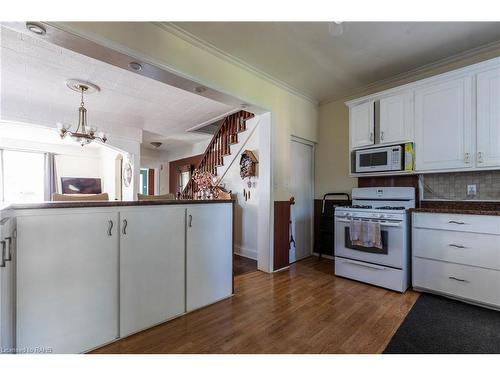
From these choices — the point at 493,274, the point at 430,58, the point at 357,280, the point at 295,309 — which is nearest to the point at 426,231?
the point at 493,274

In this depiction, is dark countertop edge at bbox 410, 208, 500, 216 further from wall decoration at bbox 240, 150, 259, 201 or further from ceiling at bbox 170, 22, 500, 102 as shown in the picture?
wall decoration at bbox 240, 150, 259, 201

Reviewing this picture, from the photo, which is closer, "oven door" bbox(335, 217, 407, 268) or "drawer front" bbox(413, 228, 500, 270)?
"drawer front" bbox(413, 228, 500, 270)

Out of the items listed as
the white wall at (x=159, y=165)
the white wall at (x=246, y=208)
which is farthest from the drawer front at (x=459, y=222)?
the white wall at (x=159, y=165)

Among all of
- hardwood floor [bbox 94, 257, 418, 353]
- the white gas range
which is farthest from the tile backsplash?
hardwood floor [bbox 94, 257, 418, 353]

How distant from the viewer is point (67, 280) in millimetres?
1564

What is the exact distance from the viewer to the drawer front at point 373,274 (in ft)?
8.75

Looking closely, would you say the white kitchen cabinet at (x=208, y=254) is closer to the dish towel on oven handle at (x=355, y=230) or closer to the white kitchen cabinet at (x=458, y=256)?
the dish towel on oven handle at (x=355, y=230)

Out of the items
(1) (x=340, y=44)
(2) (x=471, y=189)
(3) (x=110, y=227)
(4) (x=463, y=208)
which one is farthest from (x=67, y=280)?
(2) (x=471, y=189)

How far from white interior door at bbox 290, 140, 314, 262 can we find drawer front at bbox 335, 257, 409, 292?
3.07 ft

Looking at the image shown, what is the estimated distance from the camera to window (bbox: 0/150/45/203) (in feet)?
21.2

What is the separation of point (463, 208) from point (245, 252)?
3.17 meters

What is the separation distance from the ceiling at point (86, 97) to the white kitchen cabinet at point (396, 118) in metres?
2.60

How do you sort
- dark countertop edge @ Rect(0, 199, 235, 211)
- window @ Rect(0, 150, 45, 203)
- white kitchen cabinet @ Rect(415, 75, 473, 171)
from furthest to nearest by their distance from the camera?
window @ Rect(0, 150, 45, 203), white kitchen cabinet @ Rect(415, 75, 473, 171), dark countertop edge @ Rect(0, 199, 235, 211)
